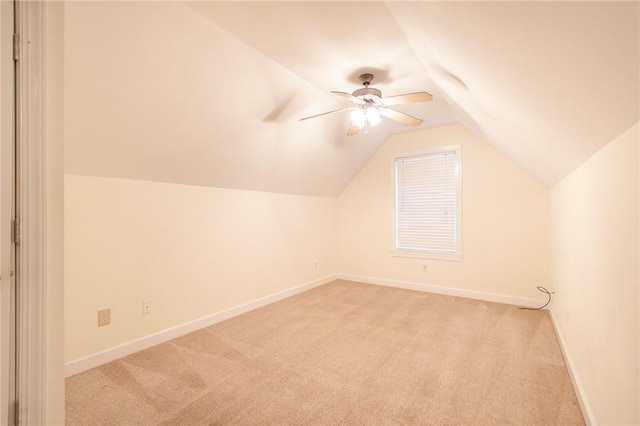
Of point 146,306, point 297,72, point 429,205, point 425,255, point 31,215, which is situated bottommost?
point 146,306

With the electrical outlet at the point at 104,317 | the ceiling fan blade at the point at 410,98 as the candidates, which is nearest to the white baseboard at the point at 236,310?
the electrical outlet at the point at 104,317

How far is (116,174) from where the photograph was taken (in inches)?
91.0

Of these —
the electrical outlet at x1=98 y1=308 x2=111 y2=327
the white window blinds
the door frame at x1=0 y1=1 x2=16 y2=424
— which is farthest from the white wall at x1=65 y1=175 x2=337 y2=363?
the white window blinds

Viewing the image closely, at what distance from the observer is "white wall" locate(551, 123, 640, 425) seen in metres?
1.07

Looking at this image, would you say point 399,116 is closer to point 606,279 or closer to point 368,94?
point 368,94

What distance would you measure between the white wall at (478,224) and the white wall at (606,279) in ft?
5.06

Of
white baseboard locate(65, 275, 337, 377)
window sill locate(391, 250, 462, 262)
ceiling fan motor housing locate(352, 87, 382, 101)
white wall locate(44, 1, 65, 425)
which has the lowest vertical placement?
white baseboard locate(65, 275, 337, 377)

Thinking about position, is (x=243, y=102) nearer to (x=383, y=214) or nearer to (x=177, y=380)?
(x=177, y=380)

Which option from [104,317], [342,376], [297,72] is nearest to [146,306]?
[104,317]

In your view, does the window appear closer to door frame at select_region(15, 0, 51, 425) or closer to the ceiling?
the ceiling

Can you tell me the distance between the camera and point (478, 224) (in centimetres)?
393

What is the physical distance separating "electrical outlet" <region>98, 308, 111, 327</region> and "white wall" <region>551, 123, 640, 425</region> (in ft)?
10.0

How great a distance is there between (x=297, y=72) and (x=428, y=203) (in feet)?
9.20

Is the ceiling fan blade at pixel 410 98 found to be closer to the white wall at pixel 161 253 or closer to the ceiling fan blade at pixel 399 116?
the ceiling fan blade at pixel 399 116
